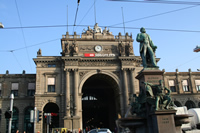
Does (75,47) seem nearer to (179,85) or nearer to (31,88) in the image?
(31,88)

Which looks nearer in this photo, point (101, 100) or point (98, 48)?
point (98, 48)

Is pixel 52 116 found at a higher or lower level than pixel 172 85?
lower

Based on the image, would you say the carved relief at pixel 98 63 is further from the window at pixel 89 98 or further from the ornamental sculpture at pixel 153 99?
the ornamental sculpture at pixel 153 99

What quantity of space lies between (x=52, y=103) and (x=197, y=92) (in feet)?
106

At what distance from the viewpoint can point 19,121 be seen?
40.6m

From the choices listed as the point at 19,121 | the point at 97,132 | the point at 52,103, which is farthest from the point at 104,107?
the point at 97,132

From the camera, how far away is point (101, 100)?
52.4 meters

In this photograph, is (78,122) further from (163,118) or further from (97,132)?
(163,118)

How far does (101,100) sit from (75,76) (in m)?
16.5

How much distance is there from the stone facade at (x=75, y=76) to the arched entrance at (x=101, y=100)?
698 millimetres

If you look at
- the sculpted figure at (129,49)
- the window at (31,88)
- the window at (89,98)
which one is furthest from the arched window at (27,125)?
the sculpted figure at (129,49)

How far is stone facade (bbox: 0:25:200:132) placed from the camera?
37.4 metres

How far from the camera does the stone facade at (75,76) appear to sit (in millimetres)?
37406

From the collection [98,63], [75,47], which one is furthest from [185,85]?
[75,47]
